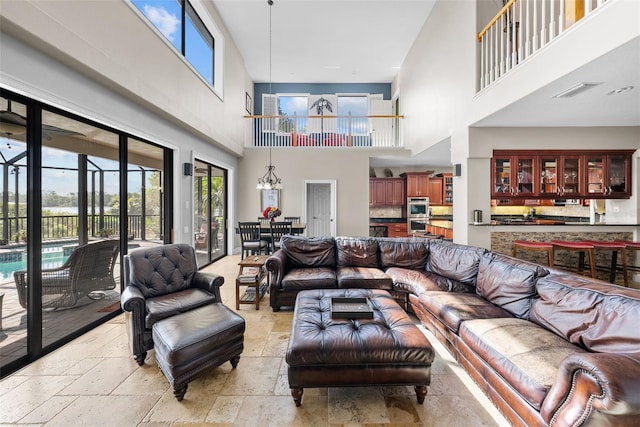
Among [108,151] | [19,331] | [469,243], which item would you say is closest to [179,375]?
[19,331]

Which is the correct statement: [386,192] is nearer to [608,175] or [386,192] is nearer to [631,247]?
[608,175]

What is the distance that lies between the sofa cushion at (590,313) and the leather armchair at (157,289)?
2.85m

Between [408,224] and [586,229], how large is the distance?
4.58m

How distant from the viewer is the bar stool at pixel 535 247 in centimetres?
379

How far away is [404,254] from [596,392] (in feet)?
8.94

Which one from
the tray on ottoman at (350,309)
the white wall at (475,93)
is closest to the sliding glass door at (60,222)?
the tray on ottoman at (350,309)

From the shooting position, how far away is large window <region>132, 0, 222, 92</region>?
3.80m

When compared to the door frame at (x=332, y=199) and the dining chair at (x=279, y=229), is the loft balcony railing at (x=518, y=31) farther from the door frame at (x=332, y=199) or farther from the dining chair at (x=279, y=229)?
the door frame at (x=332, y=199)

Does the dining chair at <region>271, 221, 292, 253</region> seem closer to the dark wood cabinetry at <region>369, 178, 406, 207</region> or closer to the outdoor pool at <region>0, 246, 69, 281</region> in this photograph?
the outdoor pool at <region>0, 246, 69, 281</region>

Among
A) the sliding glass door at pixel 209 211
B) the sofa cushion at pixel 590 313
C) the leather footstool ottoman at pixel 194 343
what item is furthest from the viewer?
the sliding glass door at pixel 209 211

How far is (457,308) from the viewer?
7.80 ft

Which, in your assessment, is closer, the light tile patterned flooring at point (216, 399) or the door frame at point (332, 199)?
the light tile patterned flooring at point (216, 399)

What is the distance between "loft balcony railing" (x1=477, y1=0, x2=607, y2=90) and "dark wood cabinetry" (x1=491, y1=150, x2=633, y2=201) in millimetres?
1322

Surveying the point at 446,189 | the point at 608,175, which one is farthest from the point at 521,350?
the point at 446,189
